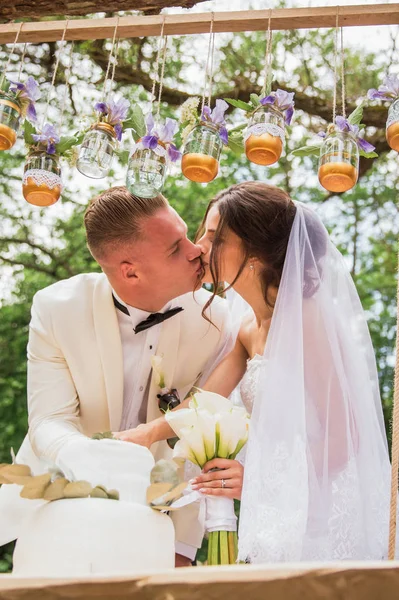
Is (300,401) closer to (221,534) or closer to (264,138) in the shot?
(221,534)

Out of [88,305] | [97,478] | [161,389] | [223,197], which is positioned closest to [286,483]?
[97,478]

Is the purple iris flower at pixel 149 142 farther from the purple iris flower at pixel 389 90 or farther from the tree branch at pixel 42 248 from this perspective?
the tree branch at pixel 42 248

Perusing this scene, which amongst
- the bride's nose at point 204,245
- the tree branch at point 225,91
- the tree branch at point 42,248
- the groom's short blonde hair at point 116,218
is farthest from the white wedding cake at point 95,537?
the tree branch at point 42,248

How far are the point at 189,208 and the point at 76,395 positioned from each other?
423 centimetres

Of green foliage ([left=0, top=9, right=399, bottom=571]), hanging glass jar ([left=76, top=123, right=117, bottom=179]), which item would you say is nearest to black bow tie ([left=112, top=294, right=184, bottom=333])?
hanging glass jar ([left=76, top=123, right=117, bottom=179])

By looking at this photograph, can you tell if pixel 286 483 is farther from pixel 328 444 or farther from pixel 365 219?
pixel 365 219

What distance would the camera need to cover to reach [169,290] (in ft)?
11.7

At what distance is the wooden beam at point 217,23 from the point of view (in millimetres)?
2625

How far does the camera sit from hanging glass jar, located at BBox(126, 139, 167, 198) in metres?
2.58

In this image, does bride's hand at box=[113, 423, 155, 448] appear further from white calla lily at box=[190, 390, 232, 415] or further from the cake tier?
the cake tier

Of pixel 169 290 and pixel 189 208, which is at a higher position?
pixel 189 208

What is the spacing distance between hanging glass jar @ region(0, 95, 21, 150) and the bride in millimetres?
909

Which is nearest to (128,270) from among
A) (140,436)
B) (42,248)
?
(140,436)

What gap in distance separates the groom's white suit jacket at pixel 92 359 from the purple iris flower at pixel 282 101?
4.06ft
